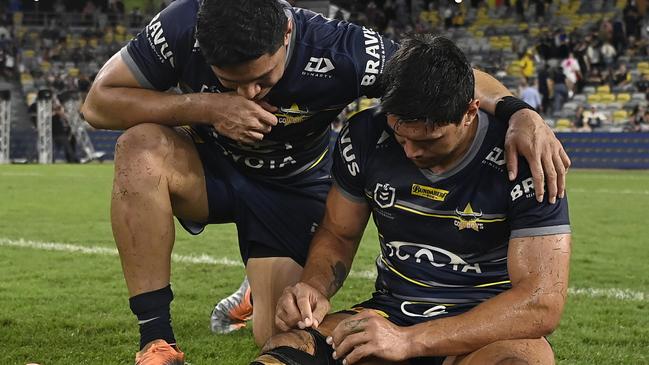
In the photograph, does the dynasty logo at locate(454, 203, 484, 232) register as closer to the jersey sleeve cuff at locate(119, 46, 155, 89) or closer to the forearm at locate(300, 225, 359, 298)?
the forearm at locate(300, 225, 359, 298)

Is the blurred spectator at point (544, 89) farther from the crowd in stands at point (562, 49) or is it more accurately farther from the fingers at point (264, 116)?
the fingers at point (264, 116)

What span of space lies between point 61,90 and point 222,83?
2773cm

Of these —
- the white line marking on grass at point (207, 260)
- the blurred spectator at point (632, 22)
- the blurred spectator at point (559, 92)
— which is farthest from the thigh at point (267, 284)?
the blurred spectator at point (632, 22)

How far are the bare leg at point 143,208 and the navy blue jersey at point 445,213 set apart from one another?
0.83 metres

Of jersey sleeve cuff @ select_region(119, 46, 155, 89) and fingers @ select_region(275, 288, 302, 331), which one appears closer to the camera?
fingers @ select_region(275, 288, 302, 331)

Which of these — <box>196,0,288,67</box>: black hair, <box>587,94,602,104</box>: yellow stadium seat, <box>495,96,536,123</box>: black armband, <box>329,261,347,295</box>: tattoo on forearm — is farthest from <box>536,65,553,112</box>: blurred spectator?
<box>196,0,288,67</box>: black hair

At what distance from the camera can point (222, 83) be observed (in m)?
3.62

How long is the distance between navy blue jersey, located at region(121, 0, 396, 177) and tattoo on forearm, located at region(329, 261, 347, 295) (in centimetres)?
79

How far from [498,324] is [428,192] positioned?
0.54 meters

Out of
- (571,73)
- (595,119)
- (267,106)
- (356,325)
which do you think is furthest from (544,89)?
(356,325)

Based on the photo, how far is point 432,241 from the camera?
3.20 meters

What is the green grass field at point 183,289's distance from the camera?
4391mm

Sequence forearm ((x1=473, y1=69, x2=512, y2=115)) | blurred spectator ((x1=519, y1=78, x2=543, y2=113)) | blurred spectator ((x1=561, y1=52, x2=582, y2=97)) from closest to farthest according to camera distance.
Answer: forearm ((x1=473, y1=69, x2=512, y2=115)) < blurred spectator ((x1=519, y1=78, x2=543, y2=113)) < blurred spectator ((x1=561, y1=52, x2=582, y2=97))

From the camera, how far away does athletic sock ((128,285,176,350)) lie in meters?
3.63
